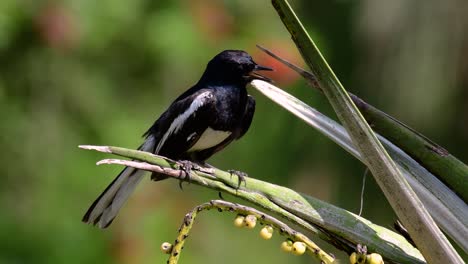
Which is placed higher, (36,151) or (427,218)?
(427,218)

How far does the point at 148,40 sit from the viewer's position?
4836mm

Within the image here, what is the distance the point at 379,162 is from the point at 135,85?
3.80m

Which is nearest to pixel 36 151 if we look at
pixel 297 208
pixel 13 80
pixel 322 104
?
pixel 13 80

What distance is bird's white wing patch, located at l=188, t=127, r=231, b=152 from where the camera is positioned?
307cm

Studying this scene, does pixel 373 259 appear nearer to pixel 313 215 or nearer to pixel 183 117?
pixel 313 215

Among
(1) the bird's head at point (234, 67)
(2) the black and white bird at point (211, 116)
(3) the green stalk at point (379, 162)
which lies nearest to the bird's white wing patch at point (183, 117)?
(2) the black and white bird at point (211, 116)

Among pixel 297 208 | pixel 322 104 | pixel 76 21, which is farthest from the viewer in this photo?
pixel 322 104

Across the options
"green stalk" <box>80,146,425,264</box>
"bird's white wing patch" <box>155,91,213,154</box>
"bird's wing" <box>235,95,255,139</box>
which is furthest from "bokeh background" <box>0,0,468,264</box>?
"green stalk" <box>80,146,425,264</box>

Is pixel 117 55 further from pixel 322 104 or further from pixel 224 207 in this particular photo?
pixel 224 207

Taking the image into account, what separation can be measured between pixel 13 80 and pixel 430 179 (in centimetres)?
374

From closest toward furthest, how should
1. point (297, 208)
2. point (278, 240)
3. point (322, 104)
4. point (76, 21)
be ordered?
point (297, 208) → point (76, 21) → point (322, 104) → point (278, 240)

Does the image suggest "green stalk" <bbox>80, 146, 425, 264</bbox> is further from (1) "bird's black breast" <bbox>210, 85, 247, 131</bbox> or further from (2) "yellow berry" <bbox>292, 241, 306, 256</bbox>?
(1) "bird's black breast" <bbox>210, 85, 247, 131</bbox>

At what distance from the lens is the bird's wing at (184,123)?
3059 mm

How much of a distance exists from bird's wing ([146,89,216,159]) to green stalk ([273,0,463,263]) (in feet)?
5.17
